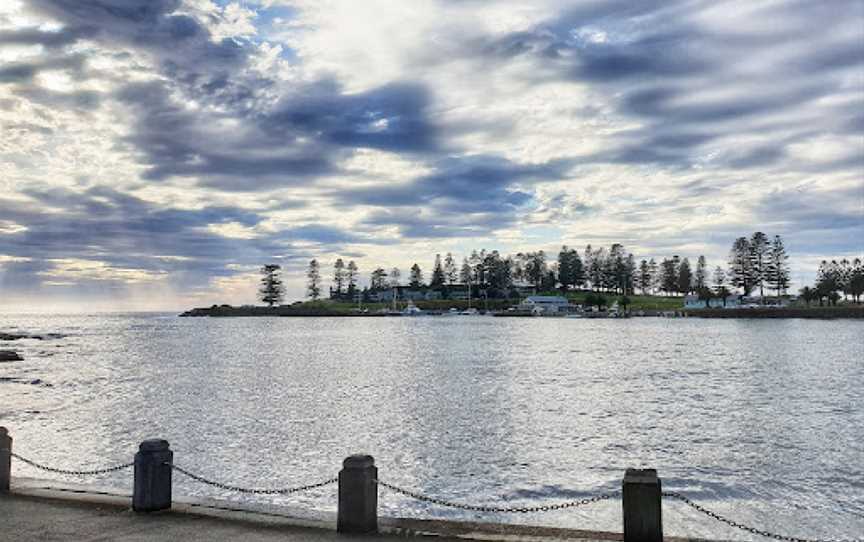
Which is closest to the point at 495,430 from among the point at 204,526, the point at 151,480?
the point at 151,480

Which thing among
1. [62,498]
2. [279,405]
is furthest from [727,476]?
[279,405]

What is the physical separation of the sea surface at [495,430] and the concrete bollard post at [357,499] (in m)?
8.65

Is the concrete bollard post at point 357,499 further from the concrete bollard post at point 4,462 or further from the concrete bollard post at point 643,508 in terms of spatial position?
the concrete bollard post at point 4,462

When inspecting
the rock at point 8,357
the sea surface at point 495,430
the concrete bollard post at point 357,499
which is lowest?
the sea surface at point 495,430

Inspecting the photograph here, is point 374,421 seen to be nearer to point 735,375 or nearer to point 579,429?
point 579,429

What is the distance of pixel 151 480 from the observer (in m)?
12.9

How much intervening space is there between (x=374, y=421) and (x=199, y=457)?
11459 millimetres

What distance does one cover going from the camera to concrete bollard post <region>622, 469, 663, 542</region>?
1059cm

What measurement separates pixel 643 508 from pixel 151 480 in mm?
8699

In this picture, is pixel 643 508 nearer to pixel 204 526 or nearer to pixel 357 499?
pixel 357 499

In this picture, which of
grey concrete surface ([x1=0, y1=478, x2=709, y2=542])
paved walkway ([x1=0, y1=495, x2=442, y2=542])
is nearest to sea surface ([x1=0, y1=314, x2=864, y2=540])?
grey concrete surface ([x1=0, y1=478, x2=709, y2=542])

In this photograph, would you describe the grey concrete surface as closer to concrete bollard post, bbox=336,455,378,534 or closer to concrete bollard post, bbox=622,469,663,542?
concrete bollard post, bbox=336,455,378,534

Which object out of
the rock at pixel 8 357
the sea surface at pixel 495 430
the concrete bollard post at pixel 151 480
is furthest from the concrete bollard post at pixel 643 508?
the rock at pixel 8 357

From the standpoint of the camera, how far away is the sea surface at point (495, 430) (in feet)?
72.9
